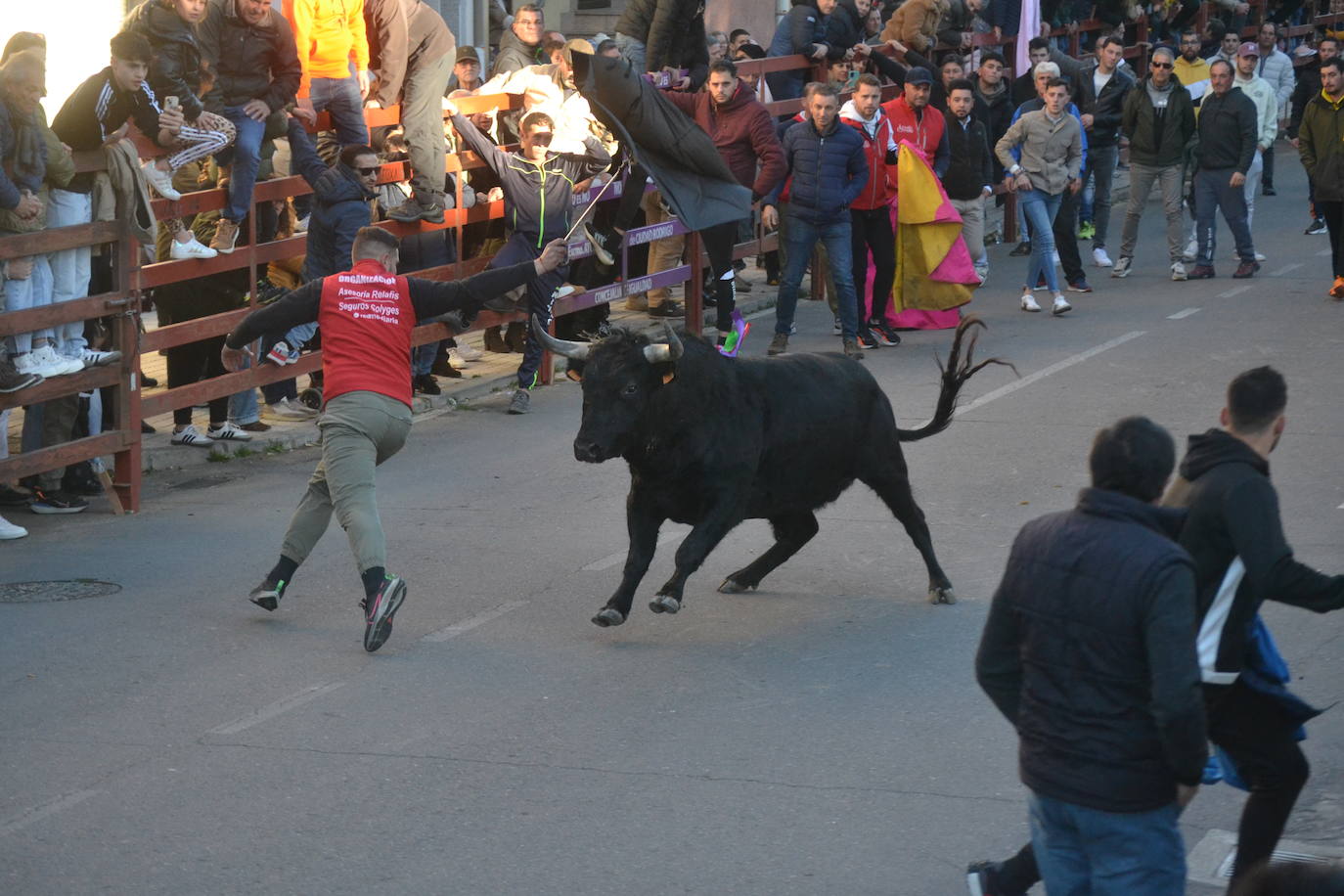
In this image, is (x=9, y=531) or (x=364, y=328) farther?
(x=9, y=531)

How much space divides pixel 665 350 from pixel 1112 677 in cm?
423

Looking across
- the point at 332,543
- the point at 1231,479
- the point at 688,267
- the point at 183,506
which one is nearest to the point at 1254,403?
the point at 1231,479

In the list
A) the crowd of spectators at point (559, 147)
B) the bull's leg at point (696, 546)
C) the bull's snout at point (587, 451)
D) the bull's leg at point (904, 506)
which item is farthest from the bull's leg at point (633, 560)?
the crowd of spectators at point (559, 147)

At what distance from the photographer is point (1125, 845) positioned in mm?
4375

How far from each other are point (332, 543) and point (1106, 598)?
21.7ft

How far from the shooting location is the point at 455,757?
6914mm

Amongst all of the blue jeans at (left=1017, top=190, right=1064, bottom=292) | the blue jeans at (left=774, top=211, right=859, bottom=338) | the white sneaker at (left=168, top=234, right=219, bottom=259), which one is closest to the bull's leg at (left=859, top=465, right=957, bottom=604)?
the white sneaker at (left=168, top=234, right=219, bottom=259)

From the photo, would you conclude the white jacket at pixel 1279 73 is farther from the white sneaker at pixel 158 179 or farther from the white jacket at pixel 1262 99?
the white sneaker at pixel 158 179

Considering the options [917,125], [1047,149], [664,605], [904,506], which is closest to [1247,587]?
[664,605]

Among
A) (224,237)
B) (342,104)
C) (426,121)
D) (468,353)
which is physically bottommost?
(468,353)

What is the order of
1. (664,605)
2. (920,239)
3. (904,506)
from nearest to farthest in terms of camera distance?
(664,605)
(904,506)
(920,239)

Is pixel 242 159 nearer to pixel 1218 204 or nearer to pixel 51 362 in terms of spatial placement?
pixel 51 362

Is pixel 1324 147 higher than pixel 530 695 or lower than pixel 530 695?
higher

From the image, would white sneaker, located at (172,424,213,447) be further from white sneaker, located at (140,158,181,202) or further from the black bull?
the black bull
